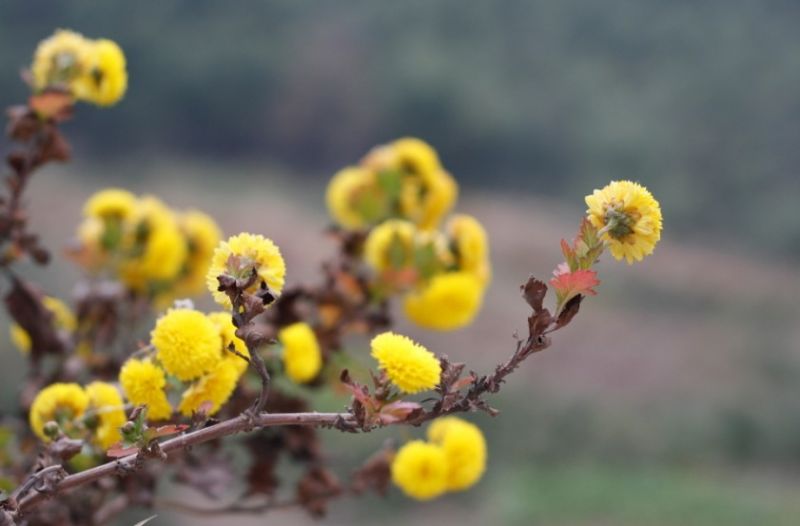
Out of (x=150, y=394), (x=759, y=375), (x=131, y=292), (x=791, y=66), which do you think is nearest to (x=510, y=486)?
(x=759, y=375)

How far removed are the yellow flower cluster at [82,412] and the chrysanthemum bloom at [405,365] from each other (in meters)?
0.15

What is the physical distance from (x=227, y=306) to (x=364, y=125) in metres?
7.15

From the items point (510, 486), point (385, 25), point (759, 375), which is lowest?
point (510, 486)

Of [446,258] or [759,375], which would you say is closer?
[446,258]

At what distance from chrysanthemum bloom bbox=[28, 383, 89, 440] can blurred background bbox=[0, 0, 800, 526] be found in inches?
154

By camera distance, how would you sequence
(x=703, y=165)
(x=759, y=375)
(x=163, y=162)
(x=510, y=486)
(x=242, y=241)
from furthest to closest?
(x=163, y=162) → (x=703, y=165) → (x=759, y=375) → (x=510, y=486) → (x=242, y=241)

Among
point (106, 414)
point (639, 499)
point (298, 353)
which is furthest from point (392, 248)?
point (639, 499)

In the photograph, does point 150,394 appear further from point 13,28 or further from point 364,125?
point 364,125

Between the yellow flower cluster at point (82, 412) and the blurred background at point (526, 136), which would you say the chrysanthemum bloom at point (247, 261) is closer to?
the yellow flower cluster at point (82, 412)

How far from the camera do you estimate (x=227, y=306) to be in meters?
0.37

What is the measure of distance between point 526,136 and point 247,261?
674 cm

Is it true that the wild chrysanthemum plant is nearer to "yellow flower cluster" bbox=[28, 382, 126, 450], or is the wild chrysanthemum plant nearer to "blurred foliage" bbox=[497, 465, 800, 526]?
"yellow flower cluster" bbox=[28, 382, 126, 450]

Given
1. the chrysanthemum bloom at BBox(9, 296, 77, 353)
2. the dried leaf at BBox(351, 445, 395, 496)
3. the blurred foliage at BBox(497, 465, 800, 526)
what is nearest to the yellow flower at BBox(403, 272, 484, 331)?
the dried leaf at BBox(351, 445, 395, 496)

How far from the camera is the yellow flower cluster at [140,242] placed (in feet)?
2.46
